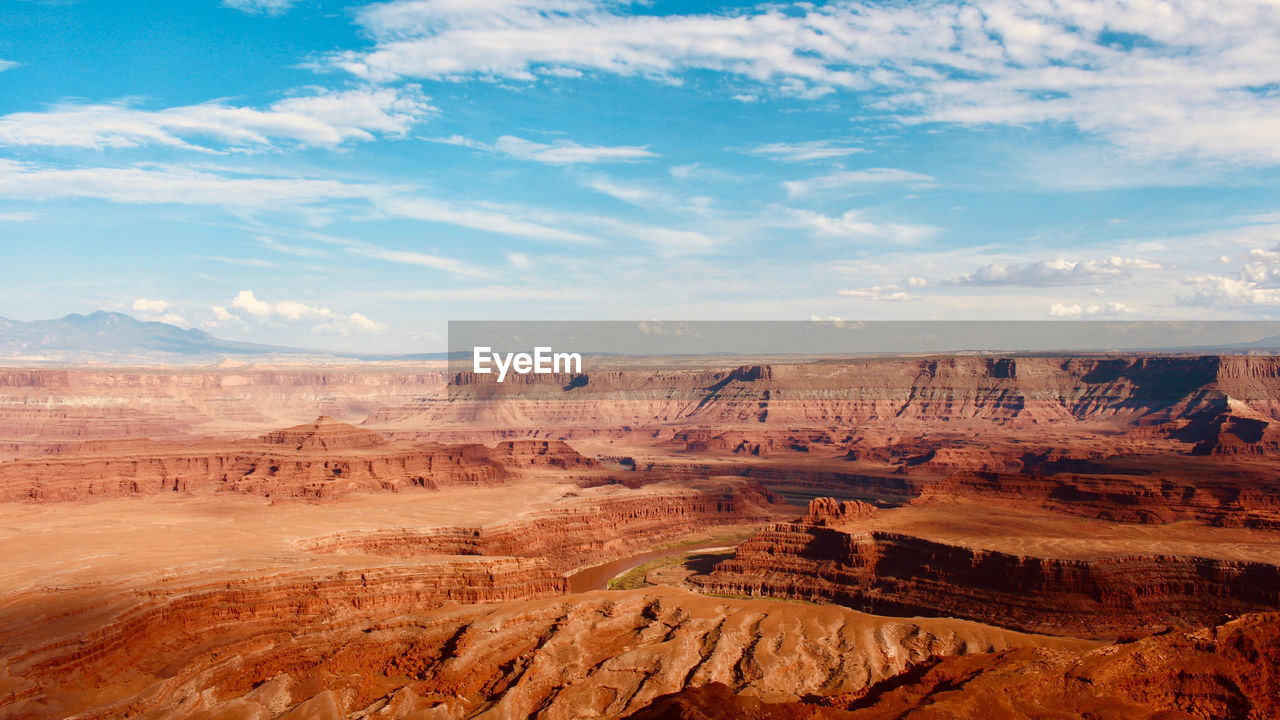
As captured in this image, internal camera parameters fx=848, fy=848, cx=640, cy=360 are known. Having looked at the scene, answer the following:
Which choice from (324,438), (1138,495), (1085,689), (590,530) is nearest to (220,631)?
(1085,689)

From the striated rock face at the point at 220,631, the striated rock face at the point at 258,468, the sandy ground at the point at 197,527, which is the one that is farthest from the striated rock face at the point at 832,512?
the striated rock face at the point at 258,468

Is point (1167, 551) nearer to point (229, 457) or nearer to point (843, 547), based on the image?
point (843, 547)

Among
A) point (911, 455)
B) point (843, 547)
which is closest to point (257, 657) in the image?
point (843, 547)

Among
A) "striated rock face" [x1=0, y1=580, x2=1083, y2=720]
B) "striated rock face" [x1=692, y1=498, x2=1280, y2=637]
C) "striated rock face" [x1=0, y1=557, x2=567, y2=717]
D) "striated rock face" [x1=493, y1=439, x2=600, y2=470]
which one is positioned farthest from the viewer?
"striated rock face" [x1=493, y1=439, x2=600, y2=470]

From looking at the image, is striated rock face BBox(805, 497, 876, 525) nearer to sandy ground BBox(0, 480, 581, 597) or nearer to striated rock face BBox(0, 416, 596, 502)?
sandy ground BBox(0, 480, 581, 597)

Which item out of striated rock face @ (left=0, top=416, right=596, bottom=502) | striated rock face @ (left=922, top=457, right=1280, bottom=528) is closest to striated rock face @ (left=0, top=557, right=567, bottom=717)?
striated rock face @ (left=922, top=457, right=1280, bottom=528)

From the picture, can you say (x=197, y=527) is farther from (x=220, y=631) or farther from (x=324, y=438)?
(x=324, y=438)

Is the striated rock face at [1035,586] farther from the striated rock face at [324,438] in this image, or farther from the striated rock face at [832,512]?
the striated rock face at [324,438]
